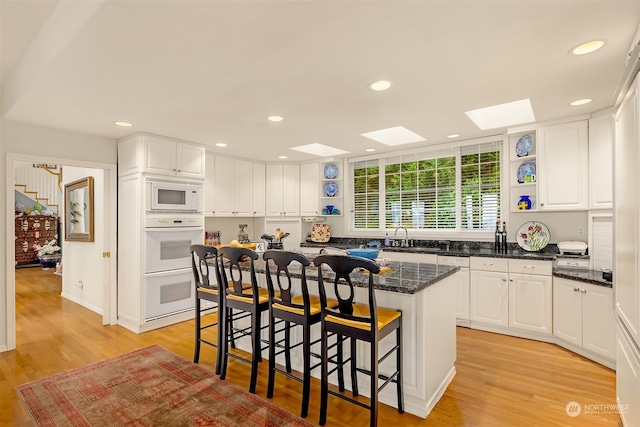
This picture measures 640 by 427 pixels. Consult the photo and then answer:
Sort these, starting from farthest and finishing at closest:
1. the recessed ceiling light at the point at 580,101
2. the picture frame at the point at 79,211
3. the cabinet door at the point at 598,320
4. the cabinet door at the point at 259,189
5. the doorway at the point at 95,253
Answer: the cabinet door at the point at 259,189 < the picture frame at the point at 79,211 < the doorway at the point at 95,253 < the recessed ceiling light at the point at 580,101 < the cabinet door at the point at 598,320

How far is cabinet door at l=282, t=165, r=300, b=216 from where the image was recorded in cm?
593

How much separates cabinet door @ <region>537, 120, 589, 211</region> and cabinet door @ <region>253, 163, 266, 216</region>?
13.6 feet

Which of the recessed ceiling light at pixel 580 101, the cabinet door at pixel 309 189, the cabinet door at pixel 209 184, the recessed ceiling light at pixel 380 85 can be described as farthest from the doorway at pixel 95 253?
the recessed ceiling light at pixel 580 101

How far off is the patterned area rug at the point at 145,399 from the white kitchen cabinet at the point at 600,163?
11.8 ft

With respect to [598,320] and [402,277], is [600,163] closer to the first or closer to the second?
[598,320]

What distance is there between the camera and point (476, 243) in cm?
456

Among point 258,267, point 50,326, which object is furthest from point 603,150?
point 50,326

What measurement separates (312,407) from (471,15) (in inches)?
105

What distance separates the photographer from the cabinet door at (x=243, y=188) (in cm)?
548

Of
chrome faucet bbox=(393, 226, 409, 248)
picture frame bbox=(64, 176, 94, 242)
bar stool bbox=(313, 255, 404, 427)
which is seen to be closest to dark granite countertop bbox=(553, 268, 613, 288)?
chrome faucet bbox=(393, 226, 409, 248)

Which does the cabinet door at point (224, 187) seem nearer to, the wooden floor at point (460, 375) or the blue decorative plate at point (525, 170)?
the wooden floor at point (460, 375)

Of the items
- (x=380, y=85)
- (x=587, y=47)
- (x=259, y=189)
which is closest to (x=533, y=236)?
(x=587, y=47)

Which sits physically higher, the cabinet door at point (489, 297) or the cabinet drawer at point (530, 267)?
the cabinet drawer at point (530, 267)

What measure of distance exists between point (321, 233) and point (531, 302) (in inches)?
131
